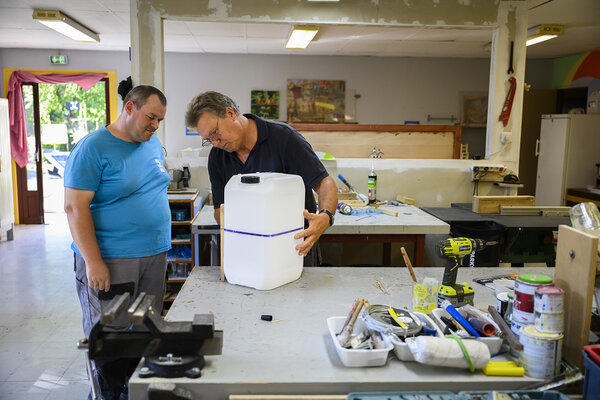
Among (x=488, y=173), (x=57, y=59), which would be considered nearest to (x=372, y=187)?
(x=488, y=173)

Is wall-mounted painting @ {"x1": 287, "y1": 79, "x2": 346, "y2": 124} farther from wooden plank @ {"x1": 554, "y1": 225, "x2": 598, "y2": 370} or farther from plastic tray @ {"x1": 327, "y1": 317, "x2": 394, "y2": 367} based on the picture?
plastic tray @ {"x1": 327, "y1": 317, "x2": 394, "y2": 367}

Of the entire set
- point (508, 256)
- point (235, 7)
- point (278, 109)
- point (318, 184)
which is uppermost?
point (235, 7)

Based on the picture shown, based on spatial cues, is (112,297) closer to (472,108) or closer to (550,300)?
(550,300)

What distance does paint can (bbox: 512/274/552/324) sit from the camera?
1.25 meters

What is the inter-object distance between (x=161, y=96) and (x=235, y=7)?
1.89 meters

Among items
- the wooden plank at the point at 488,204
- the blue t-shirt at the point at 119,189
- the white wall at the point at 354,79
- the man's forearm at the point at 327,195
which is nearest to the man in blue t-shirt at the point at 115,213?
the blue t-shirt at the point at 119,189

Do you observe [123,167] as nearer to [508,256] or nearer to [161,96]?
[161,96]

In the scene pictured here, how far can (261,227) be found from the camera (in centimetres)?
167

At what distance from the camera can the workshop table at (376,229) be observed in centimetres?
303

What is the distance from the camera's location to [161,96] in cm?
218

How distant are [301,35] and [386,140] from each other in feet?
5.64

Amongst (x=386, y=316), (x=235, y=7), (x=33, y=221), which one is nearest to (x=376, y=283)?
(x=386, y=316)

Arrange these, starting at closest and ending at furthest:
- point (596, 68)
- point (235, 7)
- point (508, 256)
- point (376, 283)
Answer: point (376, 283) < point (508, 256) < point (235, 7) < point (596, 68)

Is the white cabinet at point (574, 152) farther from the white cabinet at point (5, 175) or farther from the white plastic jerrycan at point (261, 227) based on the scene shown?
the white cabinet at point (5, 175)
